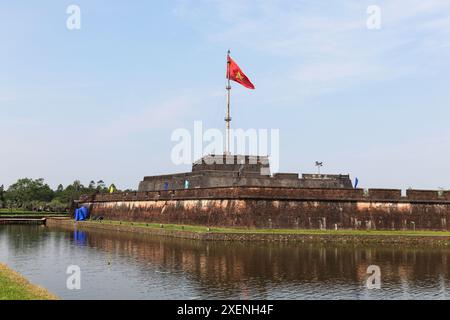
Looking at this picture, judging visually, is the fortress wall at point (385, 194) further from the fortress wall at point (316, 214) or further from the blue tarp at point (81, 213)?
the blue tarp at point (81, 213)

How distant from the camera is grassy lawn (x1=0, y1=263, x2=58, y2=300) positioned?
1102cm

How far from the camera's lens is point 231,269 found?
57.5 ft

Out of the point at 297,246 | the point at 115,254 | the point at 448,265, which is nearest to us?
the point at 448,265

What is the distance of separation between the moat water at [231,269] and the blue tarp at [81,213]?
2249 centimetres

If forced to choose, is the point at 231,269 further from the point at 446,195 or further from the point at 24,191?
the point at 24,191

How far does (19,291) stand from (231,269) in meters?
7.77

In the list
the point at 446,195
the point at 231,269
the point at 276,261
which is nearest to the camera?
the point at 231,269

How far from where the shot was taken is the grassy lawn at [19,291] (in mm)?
11023

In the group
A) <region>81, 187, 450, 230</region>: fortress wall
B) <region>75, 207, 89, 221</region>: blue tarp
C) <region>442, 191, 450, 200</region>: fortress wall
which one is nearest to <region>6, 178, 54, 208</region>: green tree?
<region>75, 207, 89, 221</region>: blue tarp

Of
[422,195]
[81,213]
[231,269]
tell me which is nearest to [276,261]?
[231,269]
